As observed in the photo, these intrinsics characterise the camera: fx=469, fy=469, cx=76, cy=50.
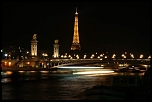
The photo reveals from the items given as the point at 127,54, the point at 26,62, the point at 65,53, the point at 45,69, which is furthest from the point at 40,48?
the point at 45,69

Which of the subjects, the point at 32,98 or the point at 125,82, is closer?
the point at 32,98

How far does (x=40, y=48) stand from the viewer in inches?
2084

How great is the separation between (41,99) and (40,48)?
3734cm

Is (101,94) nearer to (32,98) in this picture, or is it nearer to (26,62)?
(32,98)

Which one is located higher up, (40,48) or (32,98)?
(40,48)

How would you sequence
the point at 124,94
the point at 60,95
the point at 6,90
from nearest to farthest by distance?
1. the point at 124,94
2. the point at 60,95
3. the point at 6,90

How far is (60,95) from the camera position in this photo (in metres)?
17.0

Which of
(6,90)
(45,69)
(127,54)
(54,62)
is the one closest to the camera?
(6,90)

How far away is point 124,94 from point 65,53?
123ft

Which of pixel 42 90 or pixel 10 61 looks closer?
pixel 42 90

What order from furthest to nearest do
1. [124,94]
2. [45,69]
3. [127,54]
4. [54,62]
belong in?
[127,54]
[54,62]
[45,69]
[124,94]

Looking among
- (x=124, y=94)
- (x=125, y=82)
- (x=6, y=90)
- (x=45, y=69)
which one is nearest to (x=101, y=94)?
(x=124, y=94)

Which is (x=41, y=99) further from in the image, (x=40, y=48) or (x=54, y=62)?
(x=40, y=48)

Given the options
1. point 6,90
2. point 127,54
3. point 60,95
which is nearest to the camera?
point 60,95
